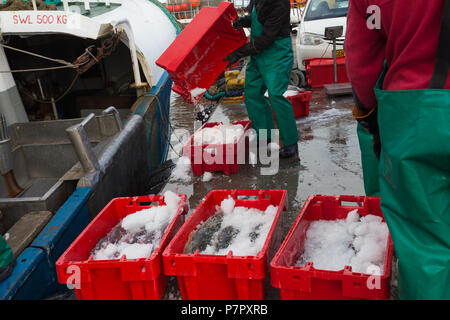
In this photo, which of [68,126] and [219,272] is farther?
[68,126]

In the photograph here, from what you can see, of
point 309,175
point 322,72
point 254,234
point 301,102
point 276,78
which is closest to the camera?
point 254,234

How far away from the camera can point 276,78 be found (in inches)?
165

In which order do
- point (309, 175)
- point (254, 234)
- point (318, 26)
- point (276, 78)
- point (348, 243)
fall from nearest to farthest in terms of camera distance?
point (348, 243) → point (254, 234) → point (309, 175) → point (276, 78) → point (318, 26)

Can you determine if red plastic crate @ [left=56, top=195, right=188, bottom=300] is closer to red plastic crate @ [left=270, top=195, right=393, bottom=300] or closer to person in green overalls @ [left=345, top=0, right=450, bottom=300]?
red plastic crate @ [left=270, top=195, right=393, bottom=300]

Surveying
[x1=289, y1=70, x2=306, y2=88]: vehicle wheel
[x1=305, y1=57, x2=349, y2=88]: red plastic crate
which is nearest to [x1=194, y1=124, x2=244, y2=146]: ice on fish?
[x1=305, y1=57, x2=349, y2=88]: red plastic crate

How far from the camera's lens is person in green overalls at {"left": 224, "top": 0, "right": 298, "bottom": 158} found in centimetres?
405

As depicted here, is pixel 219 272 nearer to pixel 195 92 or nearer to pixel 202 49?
pixel 195 92

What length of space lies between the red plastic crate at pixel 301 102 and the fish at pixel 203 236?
3.52m

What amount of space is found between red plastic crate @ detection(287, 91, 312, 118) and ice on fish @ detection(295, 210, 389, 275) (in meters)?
3.50

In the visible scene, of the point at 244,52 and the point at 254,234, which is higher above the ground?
the point at 244,52

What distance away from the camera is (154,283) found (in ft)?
7.19

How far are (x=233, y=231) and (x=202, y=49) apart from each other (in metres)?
2.45

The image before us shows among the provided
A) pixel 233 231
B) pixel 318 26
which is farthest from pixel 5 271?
pixel 318 26

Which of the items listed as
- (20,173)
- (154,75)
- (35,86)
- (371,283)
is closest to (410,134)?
(371,283)
